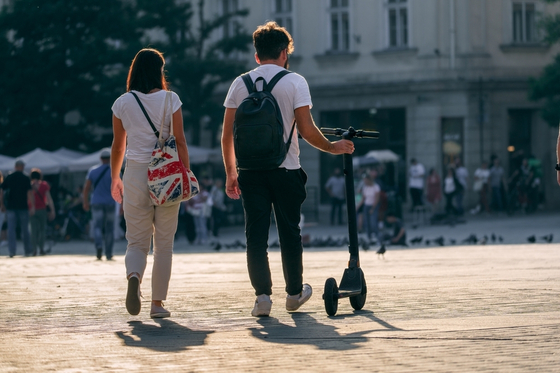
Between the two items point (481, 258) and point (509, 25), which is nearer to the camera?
point (481, 258)

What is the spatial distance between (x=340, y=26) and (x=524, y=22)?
631 centimetres

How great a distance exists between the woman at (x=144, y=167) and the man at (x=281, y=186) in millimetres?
461

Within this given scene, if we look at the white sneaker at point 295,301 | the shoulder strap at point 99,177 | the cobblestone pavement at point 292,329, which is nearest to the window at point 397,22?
the shoulder strap at point 99,177

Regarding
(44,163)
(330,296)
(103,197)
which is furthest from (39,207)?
(330,296)

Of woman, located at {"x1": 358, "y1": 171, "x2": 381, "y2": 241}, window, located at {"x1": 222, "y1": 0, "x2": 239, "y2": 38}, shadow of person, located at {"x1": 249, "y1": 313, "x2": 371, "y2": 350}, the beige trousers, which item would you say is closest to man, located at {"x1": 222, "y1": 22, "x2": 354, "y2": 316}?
shadow of person, located at {"x1": 249, "y1": 313, "x2": 371, "y2": 350}

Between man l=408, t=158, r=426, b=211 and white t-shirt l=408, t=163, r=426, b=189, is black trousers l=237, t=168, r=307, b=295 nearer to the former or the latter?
man l=408, t=158, r=426, b=211

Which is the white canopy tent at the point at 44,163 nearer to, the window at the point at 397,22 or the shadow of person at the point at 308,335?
the window at the point at 397,22

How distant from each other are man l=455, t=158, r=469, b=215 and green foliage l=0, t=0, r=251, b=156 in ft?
25.8

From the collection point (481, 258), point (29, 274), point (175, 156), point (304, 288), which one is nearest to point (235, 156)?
point (175, 156)

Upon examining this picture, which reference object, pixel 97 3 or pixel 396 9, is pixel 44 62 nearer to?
pixel 97 3

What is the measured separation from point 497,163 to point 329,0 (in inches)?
340

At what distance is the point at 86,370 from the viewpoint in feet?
15.4

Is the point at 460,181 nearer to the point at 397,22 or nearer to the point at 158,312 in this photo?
the point at 397,22

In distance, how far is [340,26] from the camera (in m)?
36.8
